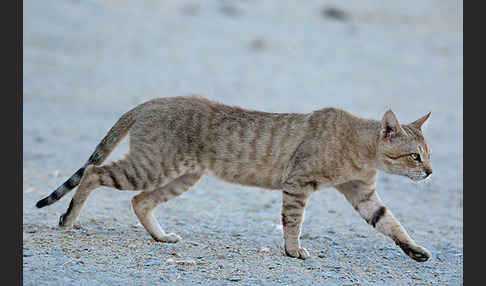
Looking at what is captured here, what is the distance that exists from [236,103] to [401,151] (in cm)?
768

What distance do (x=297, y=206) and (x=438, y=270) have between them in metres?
1.38

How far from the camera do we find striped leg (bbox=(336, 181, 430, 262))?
6336mm

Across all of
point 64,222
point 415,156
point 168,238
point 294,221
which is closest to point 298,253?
point 294,221

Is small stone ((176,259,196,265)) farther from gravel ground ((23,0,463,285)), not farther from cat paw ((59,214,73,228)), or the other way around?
cat paw ((59,214,73,228))

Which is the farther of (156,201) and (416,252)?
(156,201)

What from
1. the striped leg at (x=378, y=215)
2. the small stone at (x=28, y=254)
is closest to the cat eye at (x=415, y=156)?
the striped leg at (x=378, y=215)

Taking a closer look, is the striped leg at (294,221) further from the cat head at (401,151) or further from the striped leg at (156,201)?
the striped leg at (156,201)

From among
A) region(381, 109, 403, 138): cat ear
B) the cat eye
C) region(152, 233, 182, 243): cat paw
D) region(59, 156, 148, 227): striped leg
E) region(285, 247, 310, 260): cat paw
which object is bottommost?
region(285, 247, 310, 260): cat paw

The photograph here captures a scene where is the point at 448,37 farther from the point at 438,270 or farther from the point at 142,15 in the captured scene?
the point at 438,270

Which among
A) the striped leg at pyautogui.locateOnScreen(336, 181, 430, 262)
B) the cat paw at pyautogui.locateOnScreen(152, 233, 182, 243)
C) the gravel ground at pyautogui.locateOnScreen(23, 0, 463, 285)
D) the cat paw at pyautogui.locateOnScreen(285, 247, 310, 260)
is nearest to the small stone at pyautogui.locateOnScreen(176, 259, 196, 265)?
the gravel ground at pyautogui.locateOnScreen(23, 0, 463, 285)

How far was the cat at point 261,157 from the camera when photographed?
20.5ft

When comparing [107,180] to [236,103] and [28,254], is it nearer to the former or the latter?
[28,254]

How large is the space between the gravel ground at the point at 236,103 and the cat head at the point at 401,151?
0.86 metres

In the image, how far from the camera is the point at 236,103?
45.0ft
